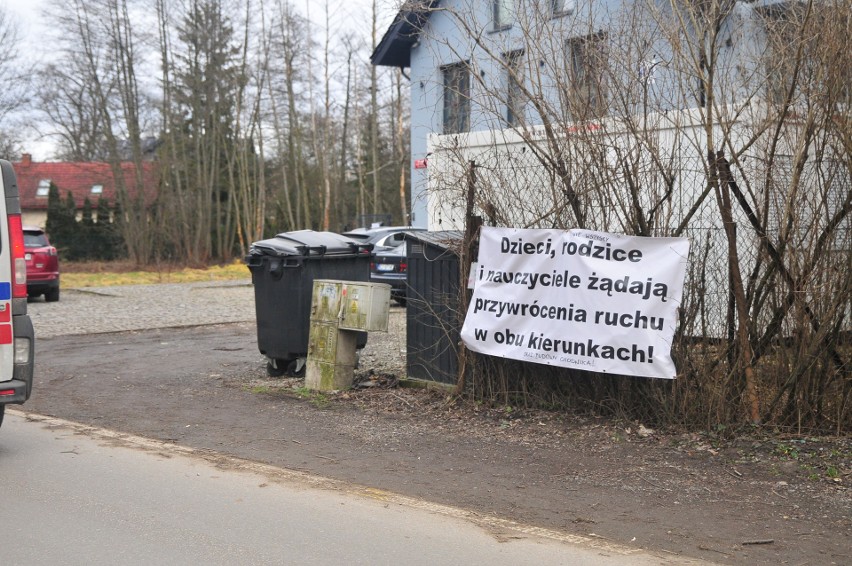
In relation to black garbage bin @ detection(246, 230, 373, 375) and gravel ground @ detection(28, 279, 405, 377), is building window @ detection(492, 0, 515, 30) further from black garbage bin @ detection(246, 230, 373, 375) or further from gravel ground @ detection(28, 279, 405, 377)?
gravel ground @ detection(28, 279, 405, 377)

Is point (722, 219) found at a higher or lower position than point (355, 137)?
lower

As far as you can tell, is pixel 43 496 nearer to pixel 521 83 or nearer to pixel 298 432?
pixel 298 432

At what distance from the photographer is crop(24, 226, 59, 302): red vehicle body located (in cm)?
1980

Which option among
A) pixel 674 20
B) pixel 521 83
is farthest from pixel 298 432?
pixel 674 20

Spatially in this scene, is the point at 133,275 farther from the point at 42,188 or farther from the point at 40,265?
the point at 42,188

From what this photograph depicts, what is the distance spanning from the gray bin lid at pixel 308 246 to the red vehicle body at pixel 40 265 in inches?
447

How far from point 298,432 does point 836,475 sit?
170 inches

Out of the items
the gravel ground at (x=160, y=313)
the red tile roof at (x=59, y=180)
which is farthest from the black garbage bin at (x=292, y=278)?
the red tile roof at (x=59, y=180)

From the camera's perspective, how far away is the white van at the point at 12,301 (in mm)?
6824

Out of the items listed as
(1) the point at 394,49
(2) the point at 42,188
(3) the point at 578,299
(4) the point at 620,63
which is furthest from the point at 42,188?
(4) the point at 620,63

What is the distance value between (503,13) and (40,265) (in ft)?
48.5

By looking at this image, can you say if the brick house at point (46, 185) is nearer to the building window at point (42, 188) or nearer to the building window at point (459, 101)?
the building window at point (42, 188)

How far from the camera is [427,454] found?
6.97 metres

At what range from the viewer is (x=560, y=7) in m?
8.05
